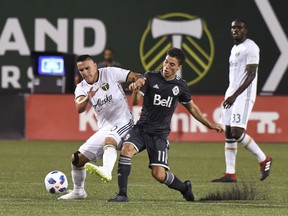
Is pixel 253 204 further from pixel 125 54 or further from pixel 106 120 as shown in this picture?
pixel 125 54

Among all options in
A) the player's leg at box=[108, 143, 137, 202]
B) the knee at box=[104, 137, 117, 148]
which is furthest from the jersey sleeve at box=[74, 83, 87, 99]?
the player's leg at box=[108, 143, 137, 202]

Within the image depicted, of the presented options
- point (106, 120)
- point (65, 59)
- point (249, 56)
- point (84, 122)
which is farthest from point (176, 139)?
point (106, 120)

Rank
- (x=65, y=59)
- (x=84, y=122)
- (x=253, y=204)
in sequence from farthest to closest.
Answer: (x=65, y=59) → (x=84, y=122) → (x=253, y=204)

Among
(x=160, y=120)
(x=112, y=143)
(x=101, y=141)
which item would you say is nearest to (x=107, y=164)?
(x=112, y=143)

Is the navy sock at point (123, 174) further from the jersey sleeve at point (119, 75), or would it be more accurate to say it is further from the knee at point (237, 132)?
the knee at point (237, 132)

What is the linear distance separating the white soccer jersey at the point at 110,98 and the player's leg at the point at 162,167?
48cm

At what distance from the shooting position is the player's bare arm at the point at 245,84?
1287 cm

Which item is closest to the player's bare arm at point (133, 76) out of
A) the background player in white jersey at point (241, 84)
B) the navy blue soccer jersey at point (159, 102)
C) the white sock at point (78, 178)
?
the navy blue soccer jersey at point (159, 102)

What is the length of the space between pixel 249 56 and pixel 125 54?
35.4 ft

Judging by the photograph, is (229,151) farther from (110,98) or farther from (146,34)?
(146,34)

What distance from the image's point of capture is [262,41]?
939 inches

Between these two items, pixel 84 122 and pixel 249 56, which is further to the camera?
pixel 84 122

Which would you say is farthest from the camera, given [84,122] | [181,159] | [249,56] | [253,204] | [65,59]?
[65,59]

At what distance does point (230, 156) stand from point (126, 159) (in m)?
3.31
